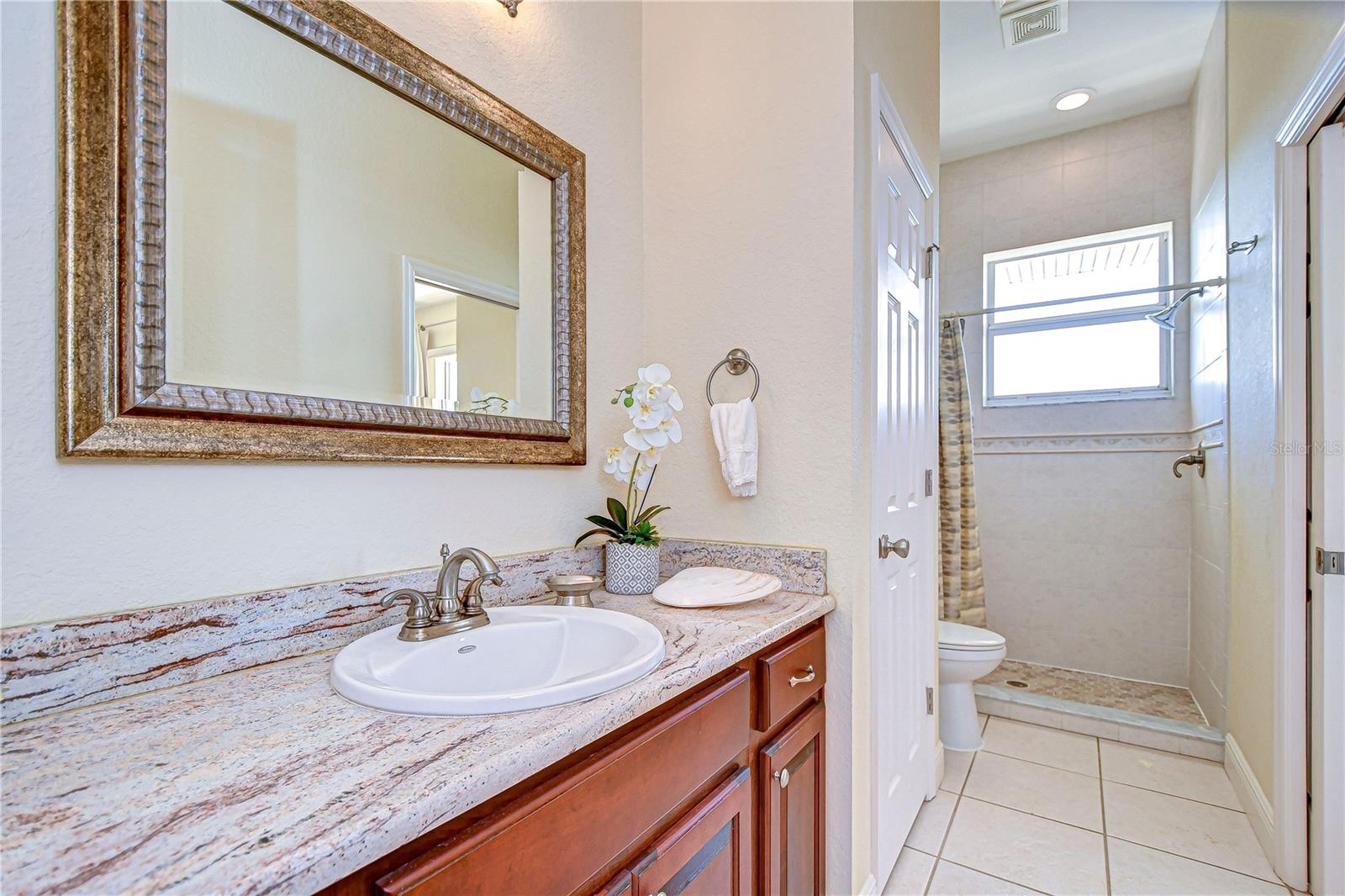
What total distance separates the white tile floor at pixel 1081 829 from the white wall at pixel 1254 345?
0.21 meters

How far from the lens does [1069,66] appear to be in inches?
106

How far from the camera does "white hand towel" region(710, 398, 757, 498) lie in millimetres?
1410

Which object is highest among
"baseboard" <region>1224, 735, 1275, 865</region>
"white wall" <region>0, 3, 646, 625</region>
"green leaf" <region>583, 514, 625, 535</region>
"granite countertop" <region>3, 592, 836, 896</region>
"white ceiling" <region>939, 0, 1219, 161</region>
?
"white ceiling" <region>939, 0, 1219, 161</region>

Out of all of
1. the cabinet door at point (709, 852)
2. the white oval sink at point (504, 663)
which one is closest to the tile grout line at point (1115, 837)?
the cabinet door at point (709, 852)

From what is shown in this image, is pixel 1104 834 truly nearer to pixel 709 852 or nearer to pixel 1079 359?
pixel 709 852

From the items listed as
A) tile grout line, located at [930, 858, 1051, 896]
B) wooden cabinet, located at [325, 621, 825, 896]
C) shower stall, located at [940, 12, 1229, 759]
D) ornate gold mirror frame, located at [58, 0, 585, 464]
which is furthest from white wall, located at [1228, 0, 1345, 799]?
ornate gold mirror frame, located at [58, 0, 585, 464]

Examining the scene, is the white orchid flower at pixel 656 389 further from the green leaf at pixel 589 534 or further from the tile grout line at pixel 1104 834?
the tile grout line at pixel 1104 834

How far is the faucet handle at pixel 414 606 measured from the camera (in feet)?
3.00

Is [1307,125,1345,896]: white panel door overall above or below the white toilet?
above

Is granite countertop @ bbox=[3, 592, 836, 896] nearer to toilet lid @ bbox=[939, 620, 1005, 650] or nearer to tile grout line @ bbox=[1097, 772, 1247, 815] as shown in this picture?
toilet lid @ bbox=[939, 620, 1005, 650]

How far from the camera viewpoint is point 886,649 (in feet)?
5.19

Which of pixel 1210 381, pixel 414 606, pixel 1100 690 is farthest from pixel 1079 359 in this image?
pixel 414 606

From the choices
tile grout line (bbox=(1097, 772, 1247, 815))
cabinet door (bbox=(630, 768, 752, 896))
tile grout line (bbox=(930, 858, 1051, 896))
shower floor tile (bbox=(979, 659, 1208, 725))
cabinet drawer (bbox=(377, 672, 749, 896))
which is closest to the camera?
cabinet drawer (bbox=(377, 672, 749, 896))

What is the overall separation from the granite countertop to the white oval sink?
0.02m
